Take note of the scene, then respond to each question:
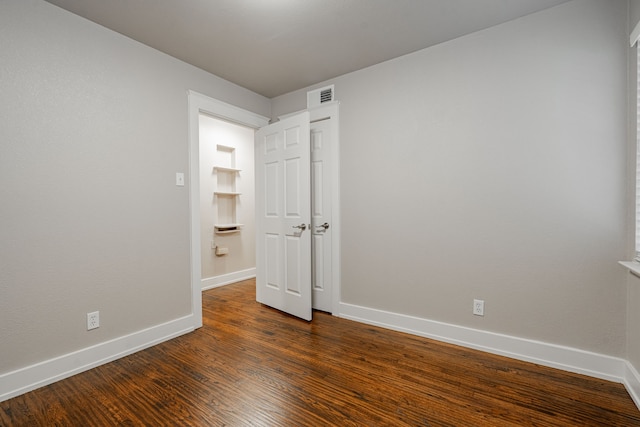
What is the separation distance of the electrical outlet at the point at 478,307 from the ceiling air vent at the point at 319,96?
2417 mm

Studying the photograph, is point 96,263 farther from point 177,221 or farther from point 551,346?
point 551,346

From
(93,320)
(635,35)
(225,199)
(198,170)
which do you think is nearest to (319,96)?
(198,170)

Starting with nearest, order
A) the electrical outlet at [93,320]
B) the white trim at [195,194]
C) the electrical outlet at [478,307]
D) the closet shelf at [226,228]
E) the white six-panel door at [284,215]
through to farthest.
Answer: the electrical outlet at [93,320] < the electrical outlet at [478,307] < the white trim at [195,194] < the white six-panel door at [284,215] < the closet shelf at [226,228]

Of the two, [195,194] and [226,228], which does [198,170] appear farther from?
[226,228]

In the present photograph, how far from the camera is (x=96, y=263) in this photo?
7.29 ft

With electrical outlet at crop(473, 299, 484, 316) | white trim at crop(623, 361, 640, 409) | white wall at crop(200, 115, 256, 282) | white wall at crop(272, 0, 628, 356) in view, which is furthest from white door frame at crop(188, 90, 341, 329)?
white trim at crop(623, 361, 640, 409)

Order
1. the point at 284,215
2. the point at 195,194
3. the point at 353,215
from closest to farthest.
A: the point at 195,194, the point at 353,215, the point at 284,215

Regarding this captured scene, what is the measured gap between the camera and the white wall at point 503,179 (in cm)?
197

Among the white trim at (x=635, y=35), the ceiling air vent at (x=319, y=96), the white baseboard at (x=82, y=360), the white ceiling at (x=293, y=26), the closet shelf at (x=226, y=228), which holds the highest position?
the white ceiling at (x=293, y=26)

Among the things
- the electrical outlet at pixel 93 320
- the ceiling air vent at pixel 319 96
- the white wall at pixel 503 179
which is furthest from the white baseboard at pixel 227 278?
the ceiling air vent at pixel 319 96

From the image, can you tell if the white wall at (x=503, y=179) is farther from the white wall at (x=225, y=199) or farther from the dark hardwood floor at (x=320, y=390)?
the white wall at (x=225, y=199)

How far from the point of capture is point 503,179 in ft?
7.55

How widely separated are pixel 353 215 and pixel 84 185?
2298mm

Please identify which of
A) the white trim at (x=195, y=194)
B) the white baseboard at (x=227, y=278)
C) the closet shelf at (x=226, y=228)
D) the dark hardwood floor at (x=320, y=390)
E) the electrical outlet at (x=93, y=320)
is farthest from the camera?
the closet shelf at (x=226, y=228)
